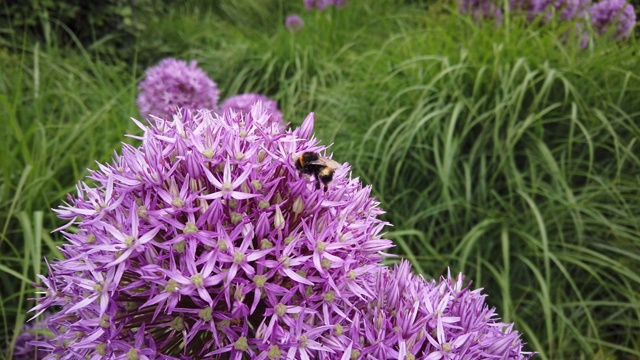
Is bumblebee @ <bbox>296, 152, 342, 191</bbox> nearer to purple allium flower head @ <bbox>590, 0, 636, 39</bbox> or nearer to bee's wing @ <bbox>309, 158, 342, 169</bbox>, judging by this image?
bee's wing @ <bbox>309, 158, 342, 169</bbox>

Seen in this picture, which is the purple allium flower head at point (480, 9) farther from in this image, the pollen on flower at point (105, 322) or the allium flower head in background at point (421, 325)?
the pollen on flower at point (105, 322)

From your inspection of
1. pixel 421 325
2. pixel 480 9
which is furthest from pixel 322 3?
pixel 421 325

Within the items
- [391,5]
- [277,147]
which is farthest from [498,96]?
[391,5]

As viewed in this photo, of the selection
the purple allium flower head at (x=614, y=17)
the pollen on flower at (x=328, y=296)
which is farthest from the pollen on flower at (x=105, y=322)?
the purple allium flower head at (x=614, y=17)

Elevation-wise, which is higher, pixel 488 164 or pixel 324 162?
pixel 324 162

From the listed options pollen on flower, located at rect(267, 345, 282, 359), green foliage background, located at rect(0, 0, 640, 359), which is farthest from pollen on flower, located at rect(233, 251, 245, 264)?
green foliage background, located at rect(0, 0, 640, 359)

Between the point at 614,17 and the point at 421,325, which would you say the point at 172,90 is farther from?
the point at 614,17
